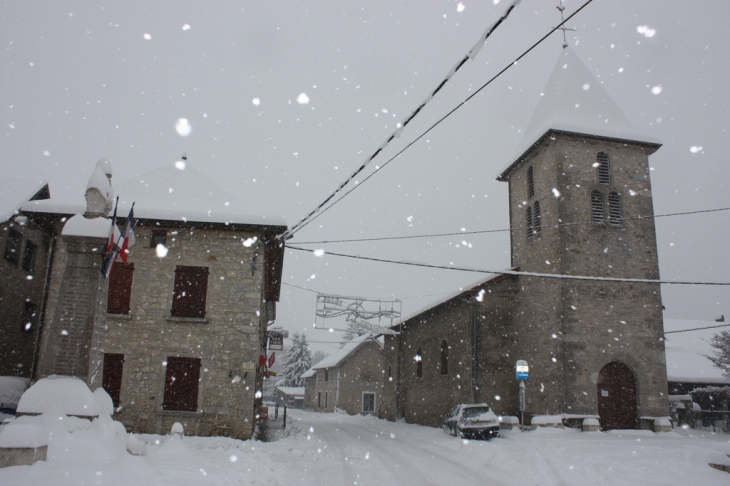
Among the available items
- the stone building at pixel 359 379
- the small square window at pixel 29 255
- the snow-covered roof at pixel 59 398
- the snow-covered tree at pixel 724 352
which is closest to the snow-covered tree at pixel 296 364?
the stone building at pixel 359 379

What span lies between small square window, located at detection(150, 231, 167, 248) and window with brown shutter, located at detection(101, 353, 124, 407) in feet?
11.7

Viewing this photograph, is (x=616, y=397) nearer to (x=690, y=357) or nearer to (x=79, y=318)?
(x=690, y=357)

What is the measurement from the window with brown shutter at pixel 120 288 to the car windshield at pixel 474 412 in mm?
12158

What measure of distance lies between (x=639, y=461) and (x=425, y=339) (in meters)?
18.5

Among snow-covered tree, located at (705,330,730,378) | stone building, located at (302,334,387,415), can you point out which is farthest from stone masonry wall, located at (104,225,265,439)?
stone building, located at (302,334,387,415)

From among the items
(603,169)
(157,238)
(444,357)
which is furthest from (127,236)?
(444,357)

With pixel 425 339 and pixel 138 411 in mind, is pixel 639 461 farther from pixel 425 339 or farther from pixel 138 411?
pixel 425 339

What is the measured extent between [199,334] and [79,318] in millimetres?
7936

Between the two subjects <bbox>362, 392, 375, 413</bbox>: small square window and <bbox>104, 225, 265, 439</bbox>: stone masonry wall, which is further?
<bbox>362, 392, 375, 413</bbox>: small square window

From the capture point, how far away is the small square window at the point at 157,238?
52.6 feet

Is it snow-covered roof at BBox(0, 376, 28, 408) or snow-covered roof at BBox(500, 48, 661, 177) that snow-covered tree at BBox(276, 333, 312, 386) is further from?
snow-covered roof at BBox(0, 376, 28, 408)

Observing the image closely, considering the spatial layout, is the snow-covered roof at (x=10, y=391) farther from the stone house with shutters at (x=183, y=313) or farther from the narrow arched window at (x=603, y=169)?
the narrow arched window at (x=603, y=169)

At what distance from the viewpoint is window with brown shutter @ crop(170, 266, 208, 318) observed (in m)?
15.6

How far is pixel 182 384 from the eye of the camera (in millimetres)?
14898
